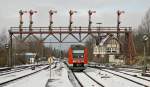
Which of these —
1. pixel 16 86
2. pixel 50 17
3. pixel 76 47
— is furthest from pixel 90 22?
pixel 16 86

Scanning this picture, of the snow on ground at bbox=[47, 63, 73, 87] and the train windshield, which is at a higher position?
the train windshield

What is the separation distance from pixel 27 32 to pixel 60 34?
5060 mm

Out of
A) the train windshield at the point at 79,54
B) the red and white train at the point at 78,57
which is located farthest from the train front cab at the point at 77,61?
the train windshield at the point at 79,54

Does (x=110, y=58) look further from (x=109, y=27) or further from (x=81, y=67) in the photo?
(x=81, y=67)

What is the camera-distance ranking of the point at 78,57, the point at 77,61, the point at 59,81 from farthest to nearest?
the point at 78,57
the point at 77,61
the point at 59,81

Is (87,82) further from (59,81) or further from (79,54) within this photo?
(79,54)

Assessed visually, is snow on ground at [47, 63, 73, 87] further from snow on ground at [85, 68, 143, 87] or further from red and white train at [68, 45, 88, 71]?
red and white train at [68, 45, 88, 71]

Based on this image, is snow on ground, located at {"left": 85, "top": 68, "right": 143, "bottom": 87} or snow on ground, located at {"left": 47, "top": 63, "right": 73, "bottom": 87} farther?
snow on ground, located at {"left": 47, "top": 63, "right": 73, "bottom": 87}

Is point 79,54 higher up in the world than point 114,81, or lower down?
higher up

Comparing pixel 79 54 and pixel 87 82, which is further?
pixel 79 54

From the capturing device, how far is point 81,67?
51.2 metres

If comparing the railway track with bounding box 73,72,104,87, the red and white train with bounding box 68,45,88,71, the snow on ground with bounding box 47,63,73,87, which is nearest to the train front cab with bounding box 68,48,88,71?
the red and white train with bounding box 68,45,88,71

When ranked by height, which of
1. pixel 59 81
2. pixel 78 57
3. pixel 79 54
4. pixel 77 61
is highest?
pixel 79 54

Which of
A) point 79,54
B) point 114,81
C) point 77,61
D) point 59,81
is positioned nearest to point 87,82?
point 114,81
